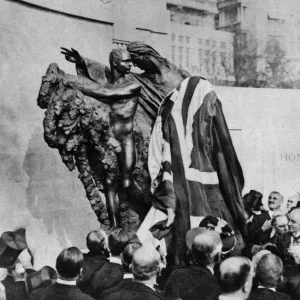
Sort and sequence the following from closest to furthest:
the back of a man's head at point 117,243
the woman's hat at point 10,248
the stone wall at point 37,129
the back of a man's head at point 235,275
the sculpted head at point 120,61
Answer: the back of a man's head at point 235,275
the woman's hat at point 10,248
the back of a man's head at point 117,243
the sculpted head at point 120,61
the stone wall at point 37,129

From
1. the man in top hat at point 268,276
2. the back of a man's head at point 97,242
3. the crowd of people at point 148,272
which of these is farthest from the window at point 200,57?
the man in top hat at point 268,276

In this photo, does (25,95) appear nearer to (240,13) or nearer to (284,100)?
(284,100)

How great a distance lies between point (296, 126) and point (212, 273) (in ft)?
28.6

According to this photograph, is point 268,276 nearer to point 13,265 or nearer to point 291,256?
point 291,256

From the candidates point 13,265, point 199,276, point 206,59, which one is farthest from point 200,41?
point 199,276

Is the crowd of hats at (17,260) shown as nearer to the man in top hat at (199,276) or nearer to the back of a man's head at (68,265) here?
the back of a man's head at (68,265)

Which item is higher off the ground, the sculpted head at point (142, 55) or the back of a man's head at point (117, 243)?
the sculpted head at point (142, 55)

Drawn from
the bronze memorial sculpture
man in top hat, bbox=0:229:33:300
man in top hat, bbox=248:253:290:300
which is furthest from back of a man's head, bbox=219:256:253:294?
the bronze memorial sculpture

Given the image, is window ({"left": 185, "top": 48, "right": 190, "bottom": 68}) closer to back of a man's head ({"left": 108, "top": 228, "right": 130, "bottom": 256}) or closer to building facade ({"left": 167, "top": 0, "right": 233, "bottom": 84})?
building facade ({"left": 167, "top": 0, "right": 233, "bottom": 84})

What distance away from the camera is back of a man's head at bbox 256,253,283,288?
158 inches

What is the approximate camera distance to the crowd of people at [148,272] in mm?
3855

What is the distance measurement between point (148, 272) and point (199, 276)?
1.26ft

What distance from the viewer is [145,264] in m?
3.87

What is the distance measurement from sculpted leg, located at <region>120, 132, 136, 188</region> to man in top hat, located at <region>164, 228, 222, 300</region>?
344 centimetres
